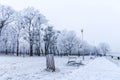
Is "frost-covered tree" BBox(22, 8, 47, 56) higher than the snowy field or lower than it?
higher

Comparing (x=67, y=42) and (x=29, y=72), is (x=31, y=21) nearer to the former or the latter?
(x=67, y=42)

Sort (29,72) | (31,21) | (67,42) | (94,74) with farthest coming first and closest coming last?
(67,42)
(31,21)
(29,72)
(94,74)

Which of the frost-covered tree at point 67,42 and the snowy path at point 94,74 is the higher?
the frost-covered tree at point 67,42

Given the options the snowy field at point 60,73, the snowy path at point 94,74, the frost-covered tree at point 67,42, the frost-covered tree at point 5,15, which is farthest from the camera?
the frost-covered tree at point 67,42

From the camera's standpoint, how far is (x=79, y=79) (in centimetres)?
1030

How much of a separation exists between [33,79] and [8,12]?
46050 millimetres

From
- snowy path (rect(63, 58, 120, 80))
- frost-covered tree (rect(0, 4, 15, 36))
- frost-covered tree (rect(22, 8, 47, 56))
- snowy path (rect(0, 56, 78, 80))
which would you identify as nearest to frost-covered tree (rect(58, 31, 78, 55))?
frost-covered tree (rect(22, 8, 47, 56))

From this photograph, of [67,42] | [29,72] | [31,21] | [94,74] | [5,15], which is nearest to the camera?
[94,74]

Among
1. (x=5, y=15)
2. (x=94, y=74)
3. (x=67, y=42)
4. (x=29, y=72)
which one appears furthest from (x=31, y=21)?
(x=94, y=74)

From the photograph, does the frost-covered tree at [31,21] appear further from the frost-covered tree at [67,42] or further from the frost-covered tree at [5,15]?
the frost-covered tree at [67,42]

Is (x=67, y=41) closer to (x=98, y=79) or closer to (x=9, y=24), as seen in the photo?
(x=9, y=24)

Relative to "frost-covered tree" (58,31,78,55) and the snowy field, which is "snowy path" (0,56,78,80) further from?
"frost-covered tree" (58,31,78,55)

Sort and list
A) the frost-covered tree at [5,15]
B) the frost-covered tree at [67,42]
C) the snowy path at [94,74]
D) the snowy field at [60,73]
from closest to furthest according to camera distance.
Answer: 1. the snowy path at [94,74]
2. the snowy field at [60,73]
3. the frost-covered tree at [5,15]
4. the frost-covered tree at [67,42]

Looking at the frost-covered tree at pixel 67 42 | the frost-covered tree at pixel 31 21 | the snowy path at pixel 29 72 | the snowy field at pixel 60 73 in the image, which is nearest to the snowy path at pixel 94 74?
the snowy field at pixel 60 73
